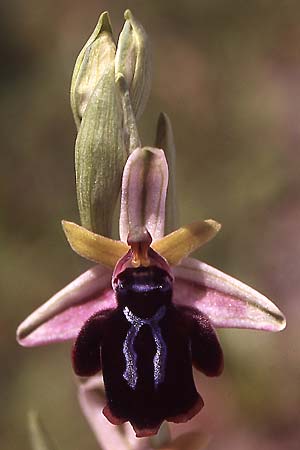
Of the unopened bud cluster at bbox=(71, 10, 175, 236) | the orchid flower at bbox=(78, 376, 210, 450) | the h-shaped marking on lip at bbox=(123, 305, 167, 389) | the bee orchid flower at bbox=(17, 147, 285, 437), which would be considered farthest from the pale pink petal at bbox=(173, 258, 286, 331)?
the orchid flower at bbox=(78, 376, 210, 450)

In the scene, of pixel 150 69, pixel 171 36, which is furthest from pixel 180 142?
pixel 150 69

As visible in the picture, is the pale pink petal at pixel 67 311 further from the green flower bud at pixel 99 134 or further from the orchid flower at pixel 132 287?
the green flower bud at pixel 99 134

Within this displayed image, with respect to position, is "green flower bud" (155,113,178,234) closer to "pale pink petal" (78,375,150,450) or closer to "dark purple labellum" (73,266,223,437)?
"dark purple labellum" (73,266,223,437)

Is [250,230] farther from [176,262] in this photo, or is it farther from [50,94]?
[176,262]

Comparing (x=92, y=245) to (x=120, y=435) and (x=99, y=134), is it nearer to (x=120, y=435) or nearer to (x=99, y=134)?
(x=99, y=134)

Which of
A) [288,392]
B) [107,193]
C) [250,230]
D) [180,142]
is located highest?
[107,193]

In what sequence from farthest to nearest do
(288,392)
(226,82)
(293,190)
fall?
1. (226,82)
2. (293,190)
3. (288,392)

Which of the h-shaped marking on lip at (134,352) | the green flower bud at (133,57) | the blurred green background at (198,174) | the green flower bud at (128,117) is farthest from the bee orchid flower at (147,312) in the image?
the blurred green background at (198,174)
